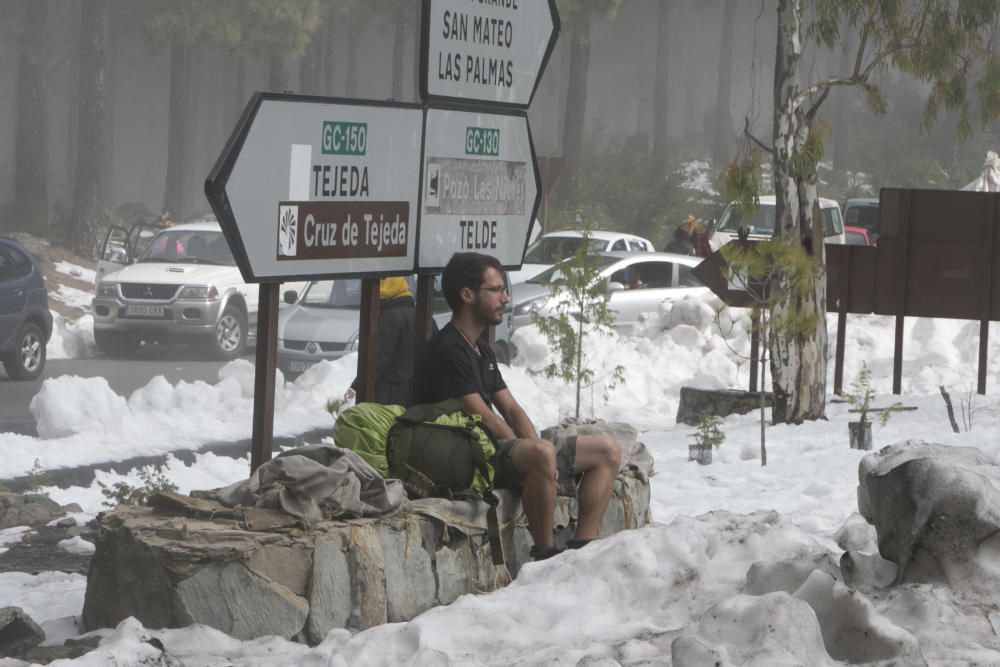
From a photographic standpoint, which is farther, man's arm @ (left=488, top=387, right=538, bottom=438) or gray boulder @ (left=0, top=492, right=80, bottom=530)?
gray boulder @ (left=0, top=492, right=80, bottom=530)

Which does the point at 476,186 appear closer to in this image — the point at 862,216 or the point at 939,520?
the point at 939,520

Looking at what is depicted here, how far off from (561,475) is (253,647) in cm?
190

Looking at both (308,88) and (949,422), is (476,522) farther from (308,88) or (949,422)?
(308,88)

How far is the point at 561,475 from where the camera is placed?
22.2ft

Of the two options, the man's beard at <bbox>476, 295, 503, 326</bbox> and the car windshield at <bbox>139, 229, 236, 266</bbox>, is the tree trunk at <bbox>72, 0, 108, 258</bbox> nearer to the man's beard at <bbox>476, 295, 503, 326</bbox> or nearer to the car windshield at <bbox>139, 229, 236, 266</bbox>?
the car windshield at <bbox>139, 229, 236, 266</bbox>

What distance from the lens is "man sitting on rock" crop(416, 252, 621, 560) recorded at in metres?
6.38

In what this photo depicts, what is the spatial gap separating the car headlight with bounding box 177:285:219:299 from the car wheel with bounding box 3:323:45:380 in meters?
2.70

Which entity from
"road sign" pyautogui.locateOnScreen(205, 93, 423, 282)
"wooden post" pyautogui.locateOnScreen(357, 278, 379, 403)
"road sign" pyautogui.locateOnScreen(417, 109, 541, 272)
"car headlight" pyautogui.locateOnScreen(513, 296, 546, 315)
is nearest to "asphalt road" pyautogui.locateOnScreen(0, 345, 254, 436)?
"car headlight" pyautogui.locateOnScreen(513, 296, 546, 315)

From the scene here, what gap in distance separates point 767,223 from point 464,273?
20054 millimetres

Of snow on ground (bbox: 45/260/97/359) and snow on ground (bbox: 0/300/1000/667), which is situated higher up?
snow on ground (bbox: 0/300/1000/667)

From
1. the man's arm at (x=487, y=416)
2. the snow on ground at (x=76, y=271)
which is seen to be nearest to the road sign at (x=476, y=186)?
the man's arm at (x=487, y=416)

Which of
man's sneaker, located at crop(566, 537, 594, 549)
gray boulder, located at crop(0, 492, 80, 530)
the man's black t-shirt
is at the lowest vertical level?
gray boulder, located at crop(0, 492, 80, 530)

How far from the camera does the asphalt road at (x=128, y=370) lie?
16.7 metres

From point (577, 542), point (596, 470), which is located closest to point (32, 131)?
point (596, 470)
